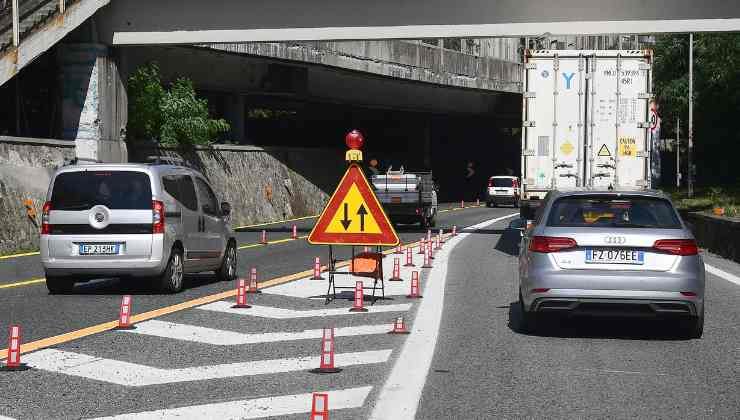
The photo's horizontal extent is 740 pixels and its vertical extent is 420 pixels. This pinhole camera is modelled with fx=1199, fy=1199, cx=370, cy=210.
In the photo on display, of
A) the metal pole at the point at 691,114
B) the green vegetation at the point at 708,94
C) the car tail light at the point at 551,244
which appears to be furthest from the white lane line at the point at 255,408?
the metal pole at the point at 691,114

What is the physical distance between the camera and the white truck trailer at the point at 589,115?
2248 cm

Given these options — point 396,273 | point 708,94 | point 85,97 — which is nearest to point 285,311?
point 396,273

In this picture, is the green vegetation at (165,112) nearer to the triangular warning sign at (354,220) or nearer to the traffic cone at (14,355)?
the triangular warning sign at (354,220)

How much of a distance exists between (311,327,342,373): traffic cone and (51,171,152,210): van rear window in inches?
261

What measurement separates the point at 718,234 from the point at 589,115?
4935mm

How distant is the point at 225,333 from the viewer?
37.9 ft

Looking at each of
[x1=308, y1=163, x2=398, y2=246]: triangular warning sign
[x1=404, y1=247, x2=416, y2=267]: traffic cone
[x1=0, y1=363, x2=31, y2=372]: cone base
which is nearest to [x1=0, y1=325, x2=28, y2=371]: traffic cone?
[x1=0, y1=363, x2=31, y2=372]: cone base

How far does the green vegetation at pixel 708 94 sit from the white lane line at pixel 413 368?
36.1 metres

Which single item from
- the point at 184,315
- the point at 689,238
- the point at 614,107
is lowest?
the point at 184,315

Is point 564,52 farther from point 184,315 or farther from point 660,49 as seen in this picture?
point 660,49

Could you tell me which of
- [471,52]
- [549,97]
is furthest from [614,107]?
[471,52]

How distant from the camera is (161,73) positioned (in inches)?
1479

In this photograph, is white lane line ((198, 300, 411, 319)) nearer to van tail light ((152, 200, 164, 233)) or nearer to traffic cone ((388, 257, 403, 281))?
van tail light ((152, 200, 164, 233))

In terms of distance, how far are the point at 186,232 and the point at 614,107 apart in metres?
9.92
